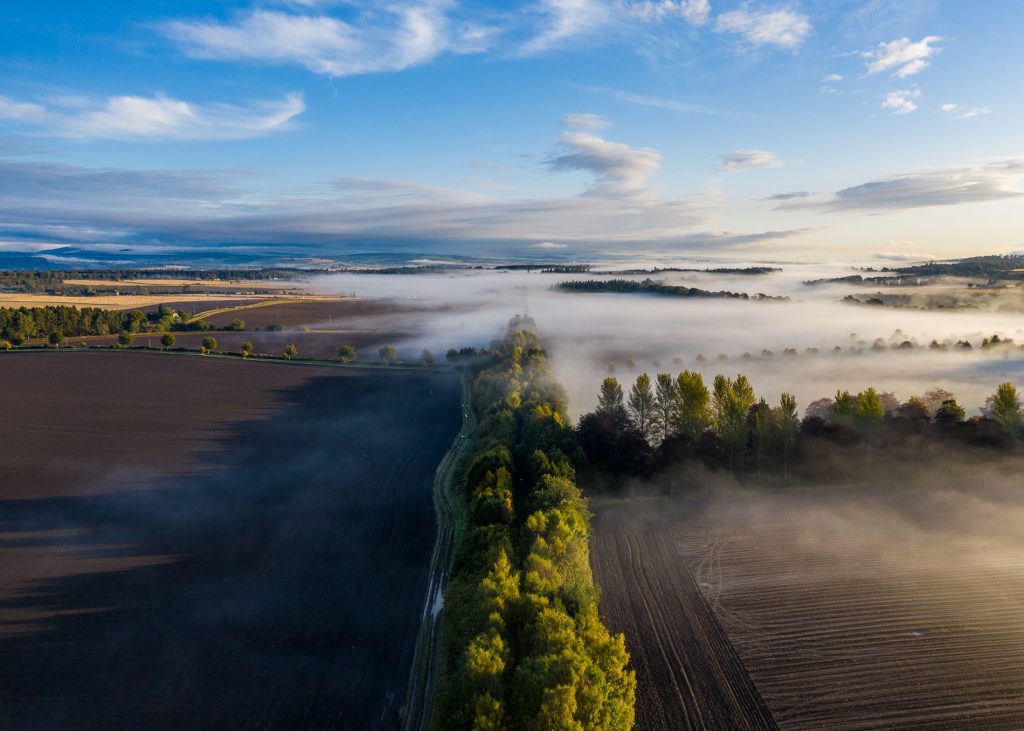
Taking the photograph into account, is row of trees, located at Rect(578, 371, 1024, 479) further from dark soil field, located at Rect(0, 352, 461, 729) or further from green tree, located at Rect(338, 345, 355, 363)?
green tree, located at Rect(338, 345, 355, 363)

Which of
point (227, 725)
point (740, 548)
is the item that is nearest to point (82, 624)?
point (227, 725)

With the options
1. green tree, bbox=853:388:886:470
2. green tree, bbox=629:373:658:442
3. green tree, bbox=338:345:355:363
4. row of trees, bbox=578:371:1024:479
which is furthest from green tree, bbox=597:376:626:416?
green tree, bbox=338:345:355:363

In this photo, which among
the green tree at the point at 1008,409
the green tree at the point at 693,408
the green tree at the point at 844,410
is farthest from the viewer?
the green tree at the point at 693,408

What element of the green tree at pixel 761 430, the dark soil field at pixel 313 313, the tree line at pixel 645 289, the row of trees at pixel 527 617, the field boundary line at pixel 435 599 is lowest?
the field boundary line at pixel 435 599

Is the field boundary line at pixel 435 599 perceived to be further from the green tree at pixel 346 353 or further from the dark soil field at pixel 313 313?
the dark soil field at pixel 313 313

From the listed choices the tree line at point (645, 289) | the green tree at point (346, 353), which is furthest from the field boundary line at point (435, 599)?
the tree line at point (645, 289)

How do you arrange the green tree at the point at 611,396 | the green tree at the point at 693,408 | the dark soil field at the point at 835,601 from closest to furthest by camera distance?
1. the dark soil field at the point at 835,601
2. the green tree at the point at 693,408
3. the green tree at the point at 611,396

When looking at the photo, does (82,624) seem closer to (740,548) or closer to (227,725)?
(227,725)
